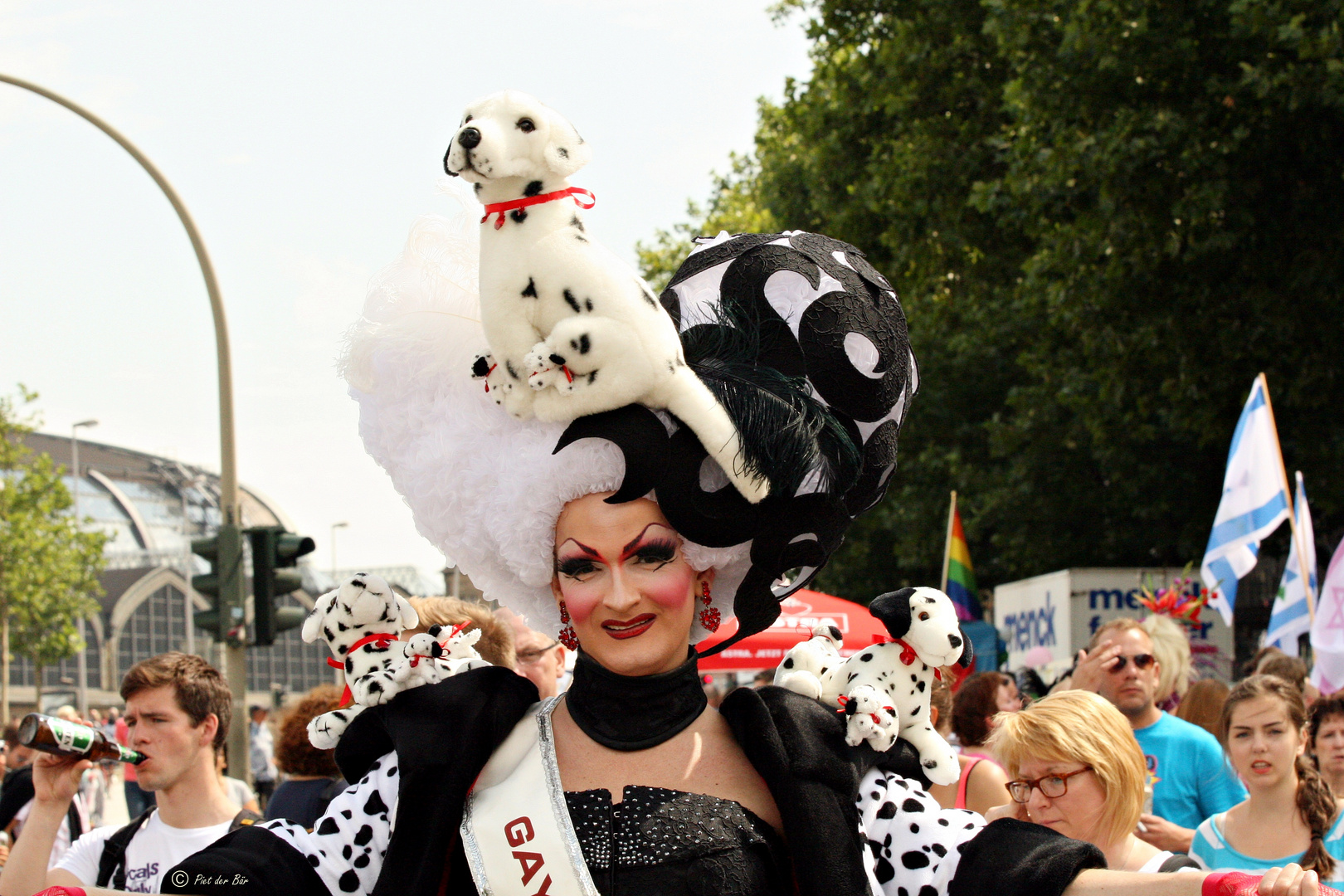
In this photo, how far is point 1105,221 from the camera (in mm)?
12766

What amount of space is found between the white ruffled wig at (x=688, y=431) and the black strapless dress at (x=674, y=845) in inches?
14.8

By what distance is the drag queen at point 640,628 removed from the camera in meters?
2.45

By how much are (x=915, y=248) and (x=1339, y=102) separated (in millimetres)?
6085

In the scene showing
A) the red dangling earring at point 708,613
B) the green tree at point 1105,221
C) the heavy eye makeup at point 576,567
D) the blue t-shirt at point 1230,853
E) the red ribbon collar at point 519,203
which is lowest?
the blue t-shirt at point 1230,853

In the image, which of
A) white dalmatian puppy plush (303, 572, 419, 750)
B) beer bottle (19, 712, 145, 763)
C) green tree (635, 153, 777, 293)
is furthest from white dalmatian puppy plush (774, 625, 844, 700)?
green tree (635, 153, 777, 293)

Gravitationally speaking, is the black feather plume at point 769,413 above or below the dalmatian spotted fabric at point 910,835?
above

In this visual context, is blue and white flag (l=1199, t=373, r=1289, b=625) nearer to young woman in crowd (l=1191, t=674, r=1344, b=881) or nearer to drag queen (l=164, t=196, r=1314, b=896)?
young woman in crowd (l=1191, t=674, r=1344, b=881)

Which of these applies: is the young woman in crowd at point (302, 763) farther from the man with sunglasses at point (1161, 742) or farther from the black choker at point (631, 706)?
the man with sunglasses at point (1161, 742)

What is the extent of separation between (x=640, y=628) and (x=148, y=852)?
2.55 meters

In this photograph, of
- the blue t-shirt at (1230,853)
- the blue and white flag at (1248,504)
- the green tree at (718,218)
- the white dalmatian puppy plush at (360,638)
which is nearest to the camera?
the white dalmatian puppy plush at (360,638)

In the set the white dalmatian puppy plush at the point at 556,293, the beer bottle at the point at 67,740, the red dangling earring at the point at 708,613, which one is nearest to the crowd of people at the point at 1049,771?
the beer bottle at the point at 67,740

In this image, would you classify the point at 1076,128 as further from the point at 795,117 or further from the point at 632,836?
the point at 632,836

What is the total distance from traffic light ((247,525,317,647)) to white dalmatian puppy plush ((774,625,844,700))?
6753mm

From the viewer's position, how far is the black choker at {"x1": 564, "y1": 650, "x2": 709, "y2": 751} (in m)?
2.61
